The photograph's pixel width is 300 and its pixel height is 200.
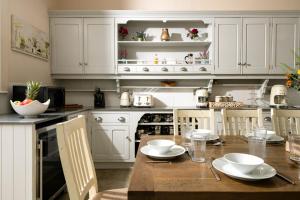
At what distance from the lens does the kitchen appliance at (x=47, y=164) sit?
68.2 inches

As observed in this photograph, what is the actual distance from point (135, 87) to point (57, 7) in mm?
1639

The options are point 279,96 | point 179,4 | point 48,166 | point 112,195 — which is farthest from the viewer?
point 179,4

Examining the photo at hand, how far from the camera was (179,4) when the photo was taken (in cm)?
347

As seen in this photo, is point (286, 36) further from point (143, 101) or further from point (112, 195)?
point (112, 195)

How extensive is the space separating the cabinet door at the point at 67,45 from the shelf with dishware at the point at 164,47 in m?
0.53

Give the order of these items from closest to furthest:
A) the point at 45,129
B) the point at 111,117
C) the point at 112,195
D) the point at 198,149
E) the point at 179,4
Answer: the point at 198,149, the point at 112,195, the point at 45,129, the point at 111,117, the point at 179,4

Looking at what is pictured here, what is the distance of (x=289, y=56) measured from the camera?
124 inches

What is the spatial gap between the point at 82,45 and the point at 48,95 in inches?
41.5

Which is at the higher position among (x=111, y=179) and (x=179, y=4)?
(x=179, y=4)

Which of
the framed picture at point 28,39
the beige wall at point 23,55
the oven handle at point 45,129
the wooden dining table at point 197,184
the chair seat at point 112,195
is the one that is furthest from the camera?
the framed picture at point 28,39

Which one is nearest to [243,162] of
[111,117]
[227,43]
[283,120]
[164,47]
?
[283,120]

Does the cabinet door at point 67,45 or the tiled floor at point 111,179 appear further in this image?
the cabinet door at point 67,45

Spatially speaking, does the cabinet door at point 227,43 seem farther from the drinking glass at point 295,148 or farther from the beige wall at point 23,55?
the beige wall at point 23,55

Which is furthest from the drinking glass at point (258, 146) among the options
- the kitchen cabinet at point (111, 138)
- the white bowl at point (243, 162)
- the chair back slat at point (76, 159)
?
the kitchen cabinet at point (111, 138)
